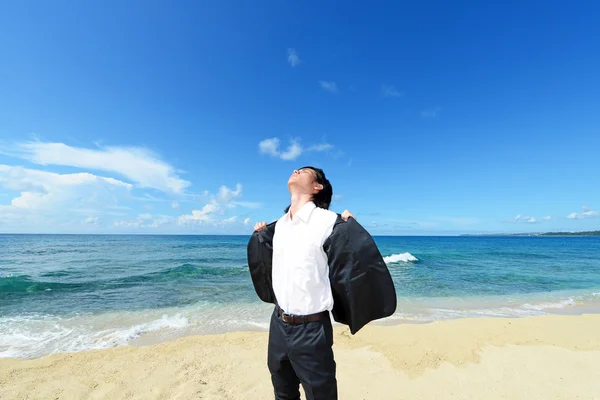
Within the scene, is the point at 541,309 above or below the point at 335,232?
below

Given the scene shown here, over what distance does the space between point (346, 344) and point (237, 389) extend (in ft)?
8.17

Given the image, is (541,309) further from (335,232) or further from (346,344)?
(335,232)

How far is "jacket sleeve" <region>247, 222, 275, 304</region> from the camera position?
8.60 feet

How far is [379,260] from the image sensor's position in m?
2.20

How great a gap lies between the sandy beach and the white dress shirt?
2.72m

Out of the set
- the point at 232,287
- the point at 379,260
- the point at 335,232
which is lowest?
the point at 232,287

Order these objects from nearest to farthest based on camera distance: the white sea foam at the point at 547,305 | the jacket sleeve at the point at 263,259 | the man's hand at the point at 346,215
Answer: the man's hand at the point at 346,215
the jacket sleeve at the point at 263,259
the white sea foam at the point at 547,305

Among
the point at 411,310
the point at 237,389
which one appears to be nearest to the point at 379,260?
the point at 237,389

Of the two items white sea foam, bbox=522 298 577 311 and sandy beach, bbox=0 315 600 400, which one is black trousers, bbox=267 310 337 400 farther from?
white sea foam, bbox=522 298 577 311

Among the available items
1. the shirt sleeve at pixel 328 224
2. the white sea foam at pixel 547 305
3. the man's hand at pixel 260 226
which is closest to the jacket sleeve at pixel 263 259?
the man's hand at pixel 260 226

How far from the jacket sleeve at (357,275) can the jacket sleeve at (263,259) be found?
2.24ft

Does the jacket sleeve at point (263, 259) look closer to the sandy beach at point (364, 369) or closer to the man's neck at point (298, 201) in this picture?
the man's neck at point (298, 201)

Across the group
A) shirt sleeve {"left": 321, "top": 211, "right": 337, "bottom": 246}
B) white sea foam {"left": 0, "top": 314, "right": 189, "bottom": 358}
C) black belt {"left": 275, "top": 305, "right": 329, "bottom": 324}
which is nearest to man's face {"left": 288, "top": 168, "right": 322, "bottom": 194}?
shirt sleeve {"left": 321, "top": 211, "right": 337, "bottom": 246}

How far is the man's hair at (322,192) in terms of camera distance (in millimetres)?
2424
